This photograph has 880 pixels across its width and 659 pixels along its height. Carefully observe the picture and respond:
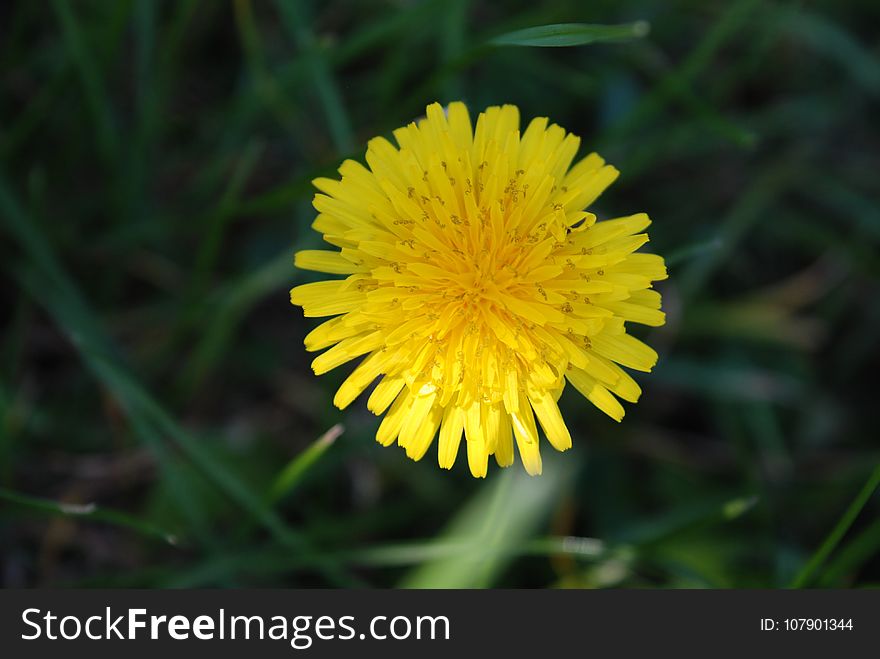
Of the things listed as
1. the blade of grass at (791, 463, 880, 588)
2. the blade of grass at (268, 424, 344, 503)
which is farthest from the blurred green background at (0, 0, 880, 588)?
the blade of grass at (791, 463, 880, 588)

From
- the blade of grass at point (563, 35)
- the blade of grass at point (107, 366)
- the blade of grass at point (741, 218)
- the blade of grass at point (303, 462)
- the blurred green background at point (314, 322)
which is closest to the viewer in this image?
the blade of grass at point (563, 35)

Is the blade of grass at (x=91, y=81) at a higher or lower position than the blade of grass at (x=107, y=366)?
higher

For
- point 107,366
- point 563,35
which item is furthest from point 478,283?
point 107,366

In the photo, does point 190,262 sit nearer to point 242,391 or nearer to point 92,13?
point 242,391

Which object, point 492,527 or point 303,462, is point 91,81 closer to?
point 303,462

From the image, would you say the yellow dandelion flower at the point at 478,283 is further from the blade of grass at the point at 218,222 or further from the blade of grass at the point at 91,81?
the blade of grass at the point at 91,81

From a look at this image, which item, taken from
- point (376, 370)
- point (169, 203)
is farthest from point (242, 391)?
point (376, 370)

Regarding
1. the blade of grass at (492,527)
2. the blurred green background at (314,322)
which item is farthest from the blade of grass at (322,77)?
the blade of grass at (492,527)

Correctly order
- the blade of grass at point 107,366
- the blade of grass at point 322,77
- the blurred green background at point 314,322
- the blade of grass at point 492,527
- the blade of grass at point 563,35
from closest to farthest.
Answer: the blade of grass at point 563,35, the blade of grass at point 107,366, the blade of grass at point 492,527, the blade of grass at point 322,77, the blurred green background at point 314,322
